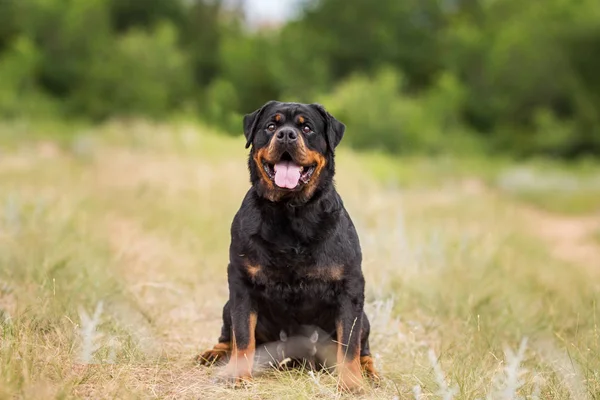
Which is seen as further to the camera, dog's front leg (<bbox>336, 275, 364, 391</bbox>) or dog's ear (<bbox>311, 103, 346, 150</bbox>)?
dog's ear (<bbox>311, 103, 346, 150</bbox>)

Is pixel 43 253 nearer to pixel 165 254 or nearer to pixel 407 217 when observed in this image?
pixel 165 254

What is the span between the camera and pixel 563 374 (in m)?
3.90

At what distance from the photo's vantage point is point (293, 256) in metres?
3.51

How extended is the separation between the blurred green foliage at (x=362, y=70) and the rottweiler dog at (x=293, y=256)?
18.3m

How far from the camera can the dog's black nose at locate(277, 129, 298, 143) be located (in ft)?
11.6

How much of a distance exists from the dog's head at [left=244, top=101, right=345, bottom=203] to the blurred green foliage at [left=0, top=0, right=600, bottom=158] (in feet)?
59.4

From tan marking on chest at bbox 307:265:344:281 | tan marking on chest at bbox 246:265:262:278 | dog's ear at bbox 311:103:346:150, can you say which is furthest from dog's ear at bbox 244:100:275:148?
tan marking on chest at bbox 307:265:344:281

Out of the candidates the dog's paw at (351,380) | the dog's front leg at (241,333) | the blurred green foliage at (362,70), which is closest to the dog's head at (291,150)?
the dog's front leg at (241,333)

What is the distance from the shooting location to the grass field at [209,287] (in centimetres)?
345

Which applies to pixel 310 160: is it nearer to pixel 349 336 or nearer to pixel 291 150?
pixel 291 150

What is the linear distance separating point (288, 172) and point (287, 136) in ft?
0.59

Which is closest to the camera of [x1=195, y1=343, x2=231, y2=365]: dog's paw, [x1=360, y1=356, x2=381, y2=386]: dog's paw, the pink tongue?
the pink tongue

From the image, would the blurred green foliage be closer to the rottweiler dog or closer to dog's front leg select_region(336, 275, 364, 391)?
the rottweiler dog

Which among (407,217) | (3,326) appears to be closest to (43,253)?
(3,326)
